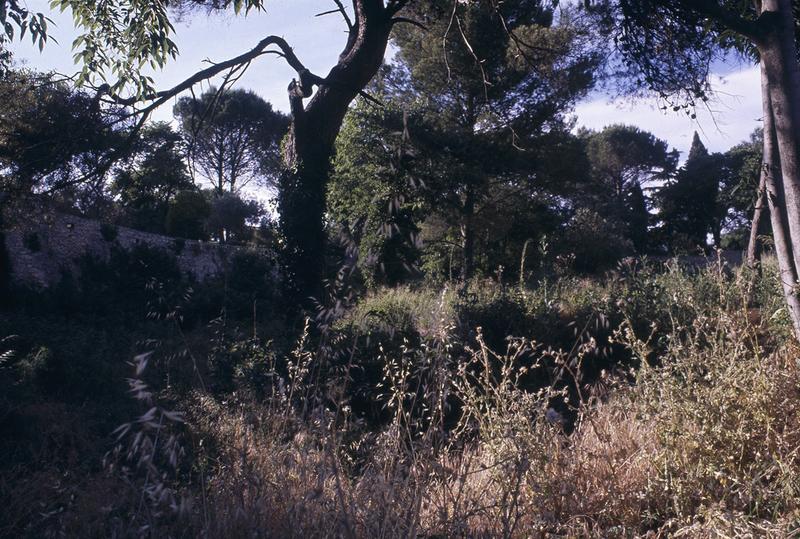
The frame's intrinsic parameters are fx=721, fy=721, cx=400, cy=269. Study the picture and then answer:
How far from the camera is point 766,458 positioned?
3.61 metres

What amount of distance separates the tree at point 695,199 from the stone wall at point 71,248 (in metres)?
20.8

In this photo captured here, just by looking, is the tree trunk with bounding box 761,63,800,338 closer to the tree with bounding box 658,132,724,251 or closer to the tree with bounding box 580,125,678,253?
the tree with bounding box 658,132,724,251

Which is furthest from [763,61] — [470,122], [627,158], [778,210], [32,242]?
[627,158]

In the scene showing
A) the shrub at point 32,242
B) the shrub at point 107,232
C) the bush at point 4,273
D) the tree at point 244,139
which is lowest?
the bush at point 4,273

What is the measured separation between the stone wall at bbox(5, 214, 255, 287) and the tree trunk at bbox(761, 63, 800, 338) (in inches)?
357

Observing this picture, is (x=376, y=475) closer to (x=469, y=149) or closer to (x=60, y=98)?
(x=60, y=98)

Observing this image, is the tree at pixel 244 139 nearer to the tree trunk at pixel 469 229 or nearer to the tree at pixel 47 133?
the tree trunk at pixel 469 229

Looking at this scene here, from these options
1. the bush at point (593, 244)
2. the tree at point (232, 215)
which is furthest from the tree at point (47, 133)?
the tree at point (232, 215)

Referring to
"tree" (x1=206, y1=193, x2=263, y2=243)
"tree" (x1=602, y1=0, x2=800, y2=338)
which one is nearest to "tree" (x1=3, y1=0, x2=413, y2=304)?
"tree" (x1=602, y1=0, x2=800, y2=338)

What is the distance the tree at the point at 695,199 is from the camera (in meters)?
31.8

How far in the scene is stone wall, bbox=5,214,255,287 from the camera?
14.1m

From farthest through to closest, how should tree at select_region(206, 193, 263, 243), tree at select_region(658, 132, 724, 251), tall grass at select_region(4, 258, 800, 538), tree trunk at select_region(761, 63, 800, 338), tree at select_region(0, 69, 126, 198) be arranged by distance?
tree at select_region(658, 132, 724, 251) → tree at select_region(206, 193, 263, 243) → tree at select_region(0, 69, 126, 198) → tree trunk at select_region(761, 63, 800, 338) → tall grass at select_region(4, 258, 800, 538)

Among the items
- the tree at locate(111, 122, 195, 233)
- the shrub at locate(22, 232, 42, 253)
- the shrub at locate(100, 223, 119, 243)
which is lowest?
the shrub at locate(22, 232, 42, 253)

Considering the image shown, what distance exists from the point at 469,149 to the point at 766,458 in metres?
15.4
